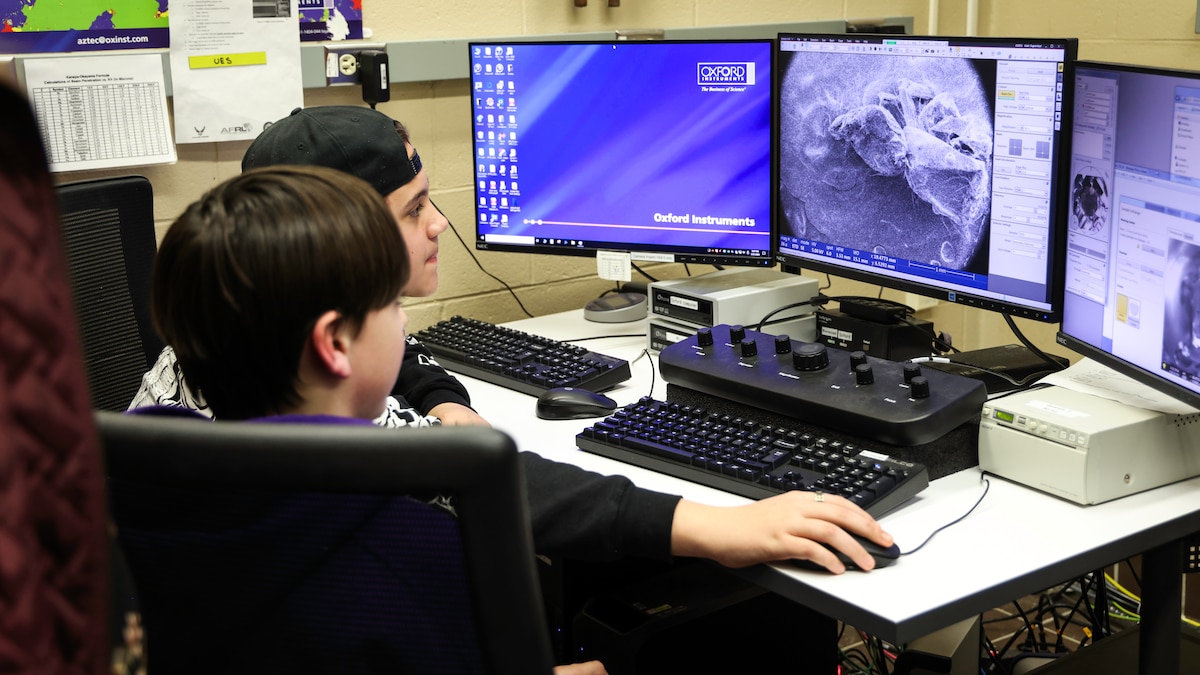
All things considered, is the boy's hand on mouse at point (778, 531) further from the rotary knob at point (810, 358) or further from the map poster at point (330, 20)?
the map poster at point (330, 20)

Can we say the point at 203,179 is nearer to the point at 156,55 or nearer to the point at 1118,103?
the point at 156,55

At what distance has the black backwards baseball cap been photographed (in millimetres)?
1585

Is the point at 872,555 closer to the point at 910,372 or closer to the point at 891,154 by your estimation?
the point at 910,372

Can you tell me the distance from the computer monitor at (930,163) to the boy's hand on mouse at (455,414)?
0.63 meters

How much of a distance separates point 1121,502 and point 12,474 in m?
1.25

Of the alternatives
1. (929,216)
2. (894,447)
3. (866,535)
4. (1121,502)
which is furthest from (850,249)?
(866,535)

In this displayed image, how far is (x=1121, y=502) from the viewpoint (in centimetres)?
131

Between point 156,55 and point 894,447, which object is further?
point 156,55

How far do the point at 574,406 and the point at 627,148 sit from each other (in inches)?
22.6

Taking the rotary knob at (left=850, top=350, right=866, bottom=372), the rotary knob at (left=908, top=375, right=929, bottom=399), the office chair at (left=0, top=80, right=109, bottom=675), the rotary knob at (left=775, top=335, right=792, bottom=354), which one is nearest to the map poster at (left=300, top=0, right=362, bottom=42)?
the rotary knob at (left=775, top=335, right=792, bottom=354)

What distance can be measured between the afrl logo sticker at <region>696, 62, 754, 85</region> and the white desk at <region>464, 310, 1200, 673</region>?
74 cm

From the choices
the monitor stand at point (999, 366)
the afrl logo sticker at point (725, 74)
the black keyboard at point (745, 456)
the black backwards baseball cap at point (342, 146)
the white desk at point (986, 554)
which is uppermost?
the afrl logo sticker at point (725, 74)

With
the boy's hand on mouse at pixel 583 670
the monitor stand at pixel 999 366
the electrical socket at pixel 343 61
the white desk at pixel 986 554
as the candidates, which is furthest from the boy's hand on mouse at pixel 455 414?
the electrical socket at pixel 343 61

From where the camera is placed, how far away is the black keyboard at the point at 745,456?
1.29m
